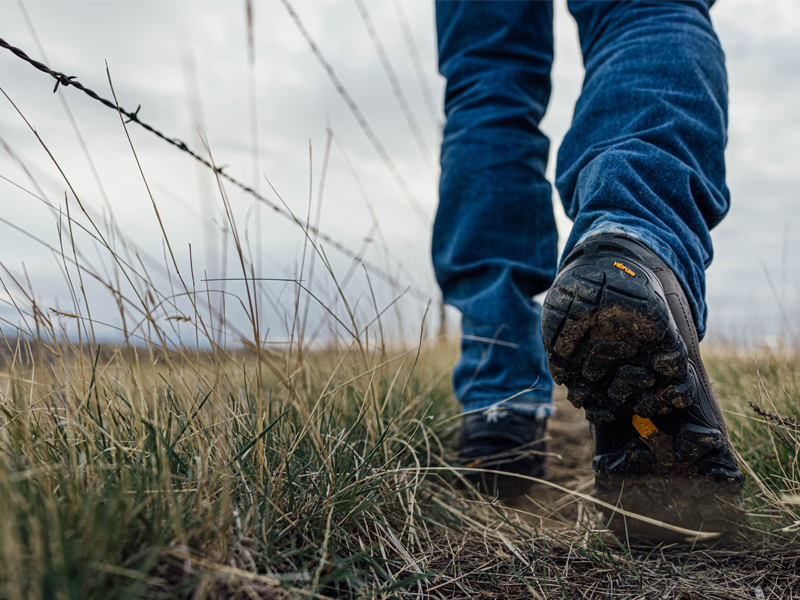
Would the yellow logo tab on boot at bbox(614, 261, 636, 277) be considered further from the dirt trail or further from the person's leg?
the dirt trail

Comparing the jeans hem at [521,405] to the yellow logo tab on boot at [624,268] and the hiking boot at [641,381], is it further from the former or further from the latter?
the yellow logo tab on boot at [624,268]

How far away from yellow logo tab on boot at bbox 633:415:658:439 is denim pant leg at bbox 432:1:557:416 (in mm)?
465

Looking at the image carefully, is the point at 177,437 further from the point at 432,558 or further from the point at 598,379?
the point at 598,379

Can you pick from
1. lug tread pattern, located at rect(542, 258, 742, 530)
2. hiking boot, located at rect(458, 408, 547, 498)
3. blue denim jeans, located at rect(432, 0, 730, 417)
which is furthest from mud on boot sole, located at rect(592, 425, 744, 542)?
hiking boot, located at rect(458, 408, 547, 498)

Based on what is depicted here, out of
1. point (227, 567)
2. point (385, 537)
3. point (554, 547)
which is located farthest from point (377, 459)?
point (227, 567)

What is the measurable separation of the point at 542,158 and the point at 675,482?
869 millimetres

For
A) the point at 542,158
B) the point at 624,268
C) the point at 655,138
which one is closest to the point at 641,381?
the point at 624,268

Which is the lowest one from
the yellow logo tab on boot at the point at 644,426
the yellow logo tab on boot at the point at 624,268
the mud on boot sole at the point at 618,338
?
the yellow logo tab on boot at the point at 644,426

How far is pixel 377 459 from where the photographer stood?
0.89 metres

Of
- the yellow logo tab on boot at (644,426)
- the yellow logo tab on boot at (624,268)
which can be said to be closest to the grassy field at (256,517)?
the yellow logo tab on boot at (644,426)

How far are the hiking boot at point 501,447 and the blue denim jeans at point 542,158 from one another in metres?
0.05

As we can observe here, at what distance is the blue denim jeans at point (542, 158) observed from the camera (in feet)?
2.82

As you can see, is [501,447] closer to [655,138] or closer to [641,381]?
[641,381]

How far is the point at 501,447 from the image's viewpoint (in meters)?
1.17
